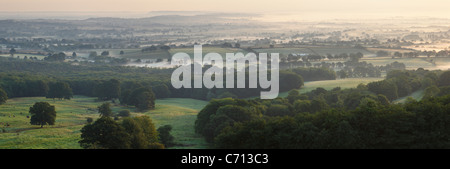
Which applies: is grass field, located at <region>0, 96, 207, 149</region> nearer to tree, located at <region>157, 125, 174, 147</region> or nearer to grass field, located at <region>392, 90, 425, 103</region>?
tree, located at <region>157, 125, 174, 147</region>

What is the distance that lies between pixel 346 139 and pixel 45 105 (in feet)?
122

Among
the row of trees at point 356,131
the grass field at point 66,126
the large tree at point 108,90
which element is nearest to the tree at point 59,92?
the grass field at point 66,126

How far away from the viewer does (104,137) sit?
117 ft

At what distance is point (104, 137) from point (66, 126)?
22.1m

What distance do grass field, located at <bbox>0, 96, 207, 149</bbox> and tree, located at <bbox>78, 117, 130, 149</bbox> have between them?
3.77m

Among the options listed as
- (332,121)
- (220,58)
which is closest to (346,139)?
(332,121)

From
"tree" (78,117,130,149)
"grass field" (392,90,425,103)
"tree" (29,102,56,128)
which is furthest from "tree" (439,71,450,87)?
"tree" (29,102,56,128)

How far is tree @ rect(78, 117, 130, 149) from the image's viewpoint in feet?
116

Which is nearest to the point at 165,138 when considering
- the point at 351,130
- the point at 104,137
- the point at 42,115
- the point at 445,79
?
the point at 104,137

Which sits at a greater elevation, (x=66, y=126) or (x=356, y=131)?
(x=356, y=131)

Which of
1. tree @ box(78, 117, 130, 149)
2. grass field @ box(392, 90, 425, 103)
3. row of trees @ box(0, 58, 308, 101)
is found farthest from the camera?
row of trees @ box(0, 58, 308, 101)

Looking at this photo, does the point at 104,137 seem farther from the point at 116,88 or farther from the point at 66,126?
the point at 116,88
